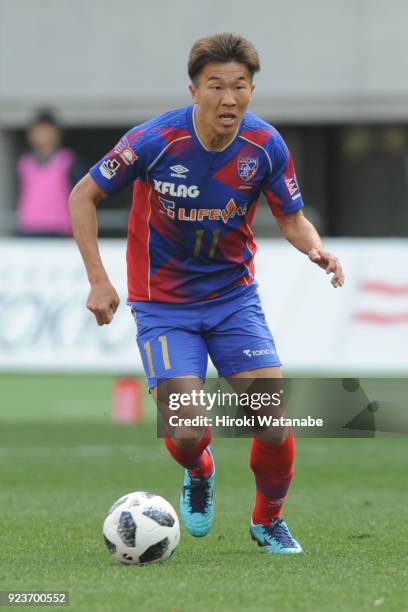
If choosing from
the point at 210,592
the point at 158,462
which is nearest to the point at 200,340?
the point at 210,592

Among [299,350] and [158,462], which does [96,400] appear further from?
[158,462]

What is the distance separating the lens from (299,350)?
1339 cm

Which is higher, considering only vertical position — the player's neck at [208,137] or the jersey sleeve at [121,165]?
the player's neck at [208,137]

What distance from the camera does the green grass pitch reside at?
589 centimetres

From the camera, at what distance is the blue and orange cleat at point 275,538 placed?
7.21 meters

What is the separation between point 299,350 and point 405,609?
25.8 feet

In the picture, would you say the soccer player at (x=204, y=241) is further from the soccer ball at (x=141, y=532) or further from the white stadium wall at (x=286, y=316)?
the white stadium wall at (x=286, y=316)

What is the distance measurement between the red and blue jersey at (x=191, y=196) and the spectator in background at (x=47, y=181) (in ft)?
27.7

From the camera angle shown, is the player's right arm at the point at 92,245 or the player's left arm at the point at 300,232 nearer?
the player's right arm at the point at 92,245

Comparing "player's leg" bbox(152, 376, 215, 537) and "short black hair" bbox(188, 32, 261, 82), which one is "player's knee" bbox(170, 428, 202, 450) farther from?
"short black hair" bbox(188, 32, 261, 82)

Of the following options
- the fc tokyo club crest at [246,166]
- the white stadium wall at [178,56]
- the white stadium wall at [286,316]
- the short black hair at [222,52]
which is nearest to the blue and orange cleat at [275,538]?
the fc tokyo club crest at [246,166]

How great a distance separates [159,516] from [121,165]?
155 centimetres

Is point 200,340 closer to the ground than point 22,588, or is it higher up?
higher up

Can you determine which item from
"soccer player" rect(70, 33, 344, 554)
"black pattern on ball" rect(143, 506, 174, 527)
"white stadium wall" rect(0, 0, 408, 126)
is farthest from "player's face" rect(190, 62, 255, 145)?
"white stadium wall" rect(0, 0, 408, 126)
